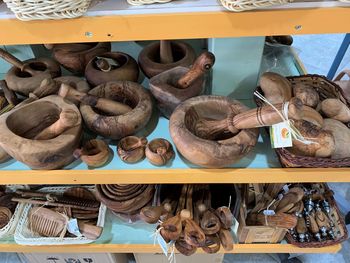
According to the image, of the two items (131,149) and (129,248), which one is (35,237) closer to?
(129,248)

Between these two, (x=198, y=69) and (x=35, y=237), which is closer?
(x=198, y=69)

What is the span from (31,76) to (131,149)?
42cm

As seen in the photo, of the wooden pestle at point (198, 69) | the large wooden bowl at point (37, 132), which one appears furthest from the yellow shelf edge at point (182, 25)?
the large wooden bowl at point (37, 132)

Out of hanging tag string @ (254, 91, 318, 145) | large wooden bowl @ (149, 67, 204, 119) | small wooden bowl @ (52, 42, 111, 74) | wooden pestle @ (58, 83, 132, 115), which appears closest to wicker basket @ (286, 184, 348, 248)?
hanging tag string @ (254, 91, 318, 145)

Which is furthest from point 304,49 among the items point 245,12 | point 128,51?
point 245,12

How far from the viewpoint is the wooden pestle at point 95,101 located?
776mm

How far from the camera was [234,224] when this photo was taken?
864mm

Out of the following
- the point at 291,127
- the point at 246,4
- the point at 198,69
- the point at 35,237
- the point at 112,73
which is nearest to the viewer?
the point at 246,4

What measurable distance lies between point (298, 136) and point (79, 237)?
2.49 ft

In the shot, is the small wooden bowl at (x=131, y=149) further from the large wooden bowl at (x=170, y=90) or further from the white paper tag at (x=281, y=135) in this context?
the white paper tag at (x=281, y=135)

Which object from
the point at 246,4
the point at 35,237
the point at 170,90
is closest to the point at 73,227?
the point at 35,237

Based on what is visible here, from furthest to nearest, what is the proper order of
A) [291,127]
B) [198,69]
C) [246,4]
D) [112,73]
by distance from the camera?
1. [112,73]
2. [198,69]
3. [291,127]
4. [246,4]

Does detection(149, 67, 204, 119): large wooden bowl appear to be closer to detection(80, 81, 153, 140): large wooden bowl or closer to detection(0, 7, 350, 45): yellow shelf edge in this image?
detection(80, 81, 153, 140): large wooden bowl

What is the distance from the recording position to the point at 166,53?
91 cm
